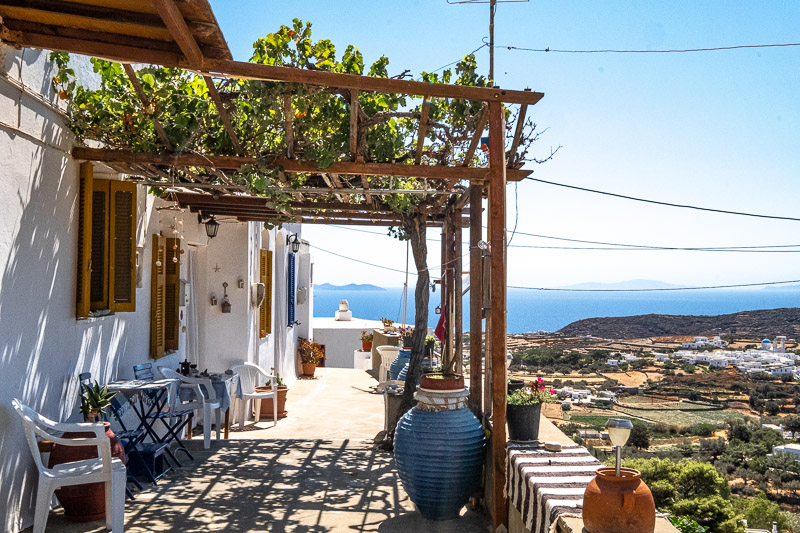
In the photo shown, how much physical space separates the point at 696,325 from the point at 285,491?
22421 mm

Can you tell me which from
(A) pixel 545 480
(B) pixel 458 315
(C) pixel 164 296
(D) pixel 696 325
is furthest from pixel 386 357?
(D) pixel 696 325

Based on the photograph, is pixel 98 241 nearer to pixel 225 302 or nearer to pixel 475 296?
pixel 475 296

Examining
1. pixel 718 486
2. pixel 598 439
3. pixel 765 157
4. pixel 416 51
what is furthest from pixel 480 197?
pixel 765 157

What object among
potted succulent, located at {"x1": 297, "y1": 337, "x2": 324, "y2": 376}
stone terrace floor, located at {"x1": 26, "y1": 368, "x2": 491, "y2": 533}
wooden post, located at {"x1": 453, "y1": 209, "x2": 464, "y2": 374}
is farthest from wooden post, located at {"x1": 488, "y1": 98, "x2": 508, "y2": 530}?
potted succulent, located at {"x1": 297, "y1": 337, "x2": 324, "y2": 376}

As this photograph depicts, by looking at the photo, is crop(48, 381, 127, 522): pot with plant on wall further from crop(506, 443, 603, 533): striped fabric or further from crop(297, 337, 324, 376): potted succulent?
crop(297, 337, 324, 376): potted succulent

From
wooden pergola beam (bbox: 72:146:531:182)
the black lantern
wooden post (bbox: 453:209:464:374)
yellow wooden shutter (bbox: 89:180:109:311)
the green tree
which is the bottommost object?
the green tree

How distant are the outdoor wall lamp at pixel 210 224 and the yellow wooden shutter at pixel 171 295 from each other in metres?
0.64

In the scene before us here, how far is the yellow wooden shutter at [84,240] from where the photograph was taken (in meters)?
5.39

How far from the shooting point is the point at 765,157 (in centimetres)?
2472

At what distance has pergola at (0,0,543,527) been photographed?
3.45m

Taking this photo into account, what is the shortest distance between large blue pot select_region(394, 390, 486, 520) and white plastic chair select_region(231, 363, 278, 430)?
14.5ft

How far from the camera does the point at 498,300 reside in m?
4.72

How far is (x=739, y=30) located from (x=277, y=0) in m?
10.1

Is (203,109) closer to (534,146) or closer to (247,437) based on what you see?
Answer: (534,146)
